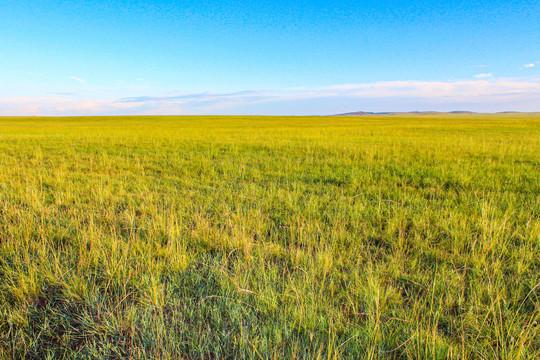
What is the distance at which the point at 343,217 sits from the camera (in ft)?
13.6

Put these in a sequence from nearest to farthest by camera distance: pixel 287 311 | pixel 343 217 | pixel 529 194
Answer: pixel 287 311, pixel 343 217, pixel 529 194

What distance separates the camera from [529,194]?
536 centimetres

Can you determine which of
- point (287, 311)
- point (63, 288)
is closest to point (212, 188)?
point (63, 288)

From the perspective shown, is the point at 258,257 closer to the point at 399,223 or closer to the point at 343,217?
the point at 343,217

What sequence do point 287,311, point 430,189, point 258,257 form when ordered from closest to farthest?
point 287,311 < point 258,257 < point 430,189

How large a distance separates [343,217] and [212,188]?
308cm

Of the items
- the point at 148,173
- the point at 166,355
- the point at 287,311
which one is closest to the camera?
the point at 166,355

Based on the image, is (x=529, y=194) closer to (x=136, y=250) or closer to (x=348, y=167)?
(x=348, y=167)

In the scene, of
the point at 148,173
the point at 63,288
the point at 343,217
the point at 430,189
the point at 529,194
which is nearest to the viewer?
the point at 63,288

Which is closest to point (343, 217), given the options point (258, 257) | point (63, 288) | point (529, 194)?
point (258, 257)

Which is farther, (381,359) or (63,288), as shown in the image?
(63,288)

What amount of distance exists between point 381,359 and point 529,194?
18.5 feet

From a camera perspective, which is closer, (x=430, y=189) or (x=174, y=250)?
(x=174, y=250)

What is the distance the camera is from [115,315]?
2215 millimetres
